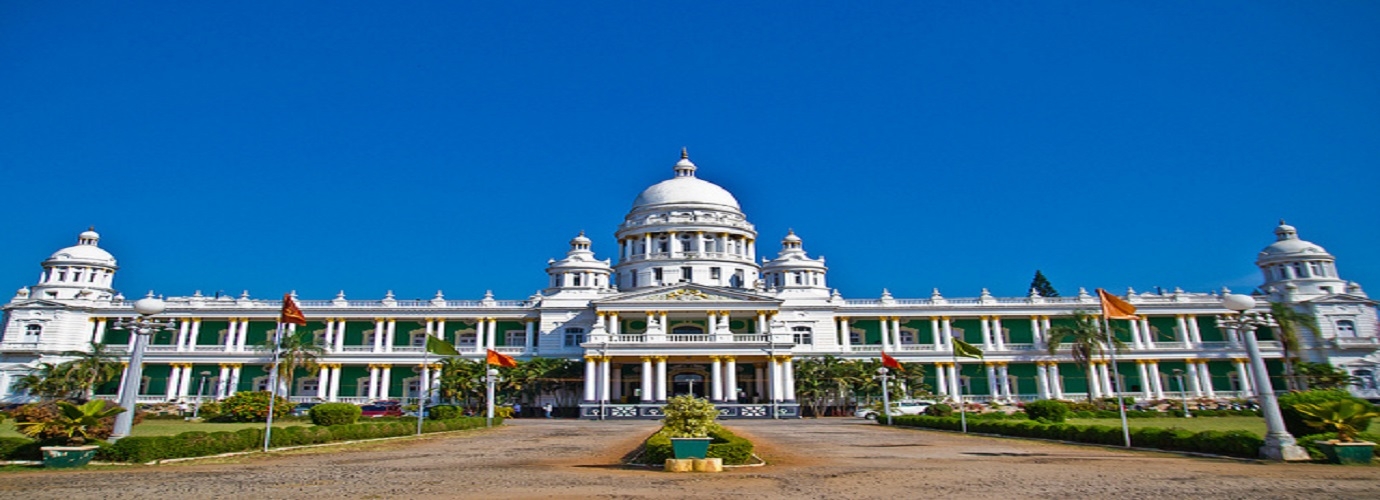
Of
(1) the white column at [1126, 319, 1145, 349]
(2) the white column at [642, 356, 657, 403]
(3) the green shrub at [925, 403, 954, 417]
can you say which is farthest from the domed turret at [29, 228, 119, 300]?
(1) the white column at [1126, 319, 1145, 349]

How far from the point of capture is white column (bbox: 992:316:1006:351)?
6188 centimetres

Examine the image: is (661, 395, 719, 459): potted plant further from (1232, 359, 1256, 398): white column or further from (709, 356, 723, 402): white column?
(1232, 359, 1256, 398): white column

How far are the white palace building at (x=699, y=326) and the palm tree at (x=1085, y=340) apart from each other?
70.8 inches

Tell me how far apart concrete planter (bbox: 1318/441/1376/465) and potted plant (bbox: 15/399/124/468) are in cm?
2831

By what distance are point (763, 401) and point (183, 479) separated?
134 feet

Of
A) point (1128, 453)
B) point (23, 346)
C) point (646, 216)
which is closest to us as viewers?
point (1128, 453)

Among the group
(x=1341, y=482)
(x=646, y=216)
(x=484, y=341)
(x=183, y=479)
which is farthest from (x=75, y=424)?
Result: (x=646, y=216)

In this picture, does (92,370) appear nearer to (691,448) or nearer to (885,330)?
(691,448)

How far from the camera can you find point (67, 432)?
1720cm

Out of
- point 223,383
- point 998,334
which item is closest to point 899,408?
point 998,334

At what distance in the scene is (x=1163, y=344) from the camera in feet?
201

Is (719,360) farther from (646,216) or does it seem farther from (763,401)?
(646,216)

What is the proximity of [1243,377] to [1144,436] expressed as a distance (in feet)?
161

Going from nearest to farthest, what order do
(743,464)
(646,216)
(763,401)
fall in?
(743,464) < (763,401) < (646,216)
